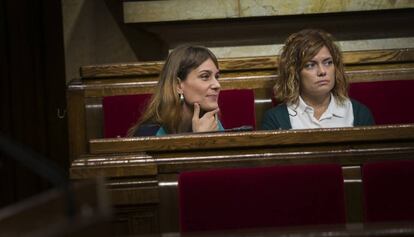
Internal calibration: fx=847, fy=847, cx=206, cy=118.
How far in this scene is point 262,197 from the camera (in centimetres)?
183

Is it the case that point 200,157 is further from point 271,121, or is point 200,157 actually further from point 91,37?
point 91,37

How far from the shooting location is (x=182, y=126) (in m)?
2.72

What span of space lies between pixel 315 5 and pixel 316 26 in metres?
0.20

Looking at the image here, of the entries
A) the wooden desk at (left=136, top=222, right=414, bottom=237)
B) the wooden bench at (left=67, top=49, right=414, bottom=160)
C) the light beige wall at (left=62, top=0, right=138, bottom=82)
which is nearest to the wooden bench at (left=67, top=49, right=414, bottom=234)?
the wooden desk at (left=136, top=222, right=414, bottom=237)

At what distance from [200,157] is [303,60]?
95 cm

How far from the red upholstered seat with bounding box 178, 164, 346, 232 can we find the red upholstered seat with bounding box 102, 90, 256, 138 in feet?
4.39

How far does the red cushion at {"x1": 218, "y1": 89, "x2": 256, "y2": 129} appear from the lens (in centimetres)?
317

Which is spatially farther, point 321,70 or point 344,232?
point 321,70

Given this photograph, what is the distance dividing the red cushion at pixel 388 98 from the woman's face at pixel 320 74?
0.34 metres

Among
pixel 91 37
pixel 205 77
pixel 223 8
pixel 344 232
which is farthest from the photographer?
pixel 91 37

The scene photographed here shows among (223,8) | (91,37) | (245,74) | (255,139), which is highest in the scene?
(223,8)

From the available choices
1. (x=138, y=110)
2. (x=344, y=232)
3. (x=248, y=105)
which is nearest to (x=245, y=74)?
(x=248, y=105)

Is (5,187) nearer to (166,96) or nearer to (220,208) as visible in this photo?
(166,96)

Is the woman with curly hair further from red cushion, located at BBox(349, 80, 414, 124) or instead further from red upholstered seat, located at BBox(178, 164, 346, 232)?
red upholstered seat, located at BBox(178, 164, 346, 232)
